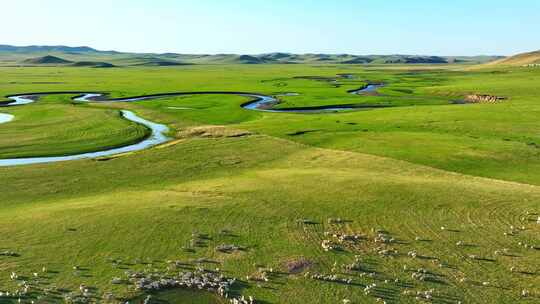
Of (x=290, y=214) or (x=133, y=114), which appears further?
(x=133, y=114)

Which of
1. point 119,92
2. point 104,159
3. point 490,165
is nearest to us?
point 490,165

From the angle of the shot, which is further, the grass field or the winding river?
the winding river

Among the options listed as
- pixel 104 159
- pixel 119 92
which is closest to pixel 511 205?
pixel 104 159

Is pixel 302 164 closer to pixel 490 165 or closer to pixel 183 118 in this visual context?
pixel 490 165

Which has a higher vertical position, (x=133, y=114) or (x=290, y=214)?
(x=133, y=114)

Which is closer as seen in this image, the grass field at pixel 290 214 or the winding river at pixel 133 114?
the grass field at pixel 290 214

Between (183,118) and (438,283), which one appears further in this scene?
(183,118)

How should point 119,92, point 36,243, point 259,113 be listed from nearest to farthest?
1. point 36,243
2. point 259,113
3. point 119,92

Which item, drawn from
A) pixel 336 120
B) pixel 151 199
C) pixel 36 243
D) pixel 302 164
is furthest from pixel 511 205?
pixel 336 120
